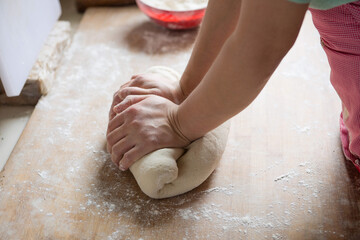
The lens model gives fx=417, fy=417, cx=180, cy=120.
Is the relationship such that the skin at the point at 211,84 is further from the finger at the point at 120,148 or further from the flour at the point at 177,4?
the flour at the point at 177,4

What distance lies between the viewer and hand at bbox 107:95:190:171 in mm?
1112

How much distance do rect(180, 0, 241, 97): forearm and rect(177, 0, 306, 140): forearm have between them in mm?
220

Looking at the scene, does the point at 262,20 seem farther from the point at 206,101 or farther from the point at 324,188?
the point at 324,188

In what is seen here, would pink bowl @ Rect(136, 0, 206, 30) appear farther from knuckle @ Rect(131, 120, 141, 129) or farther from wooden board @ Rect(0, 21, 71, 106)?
knuckle @ Rect(131, 120, 141, 129)

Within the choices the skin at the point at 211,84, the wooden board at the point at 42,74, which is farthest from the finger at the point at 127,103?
the wooden board at the point at 42,74

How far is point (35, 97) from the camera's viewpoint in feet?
4.96

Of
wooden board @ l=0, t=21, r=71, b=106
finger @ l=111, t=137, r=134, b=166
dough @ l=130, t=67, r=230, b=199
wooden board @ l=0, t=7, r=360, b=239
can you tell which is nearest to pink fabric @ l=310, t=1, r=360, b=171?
wooden board @ l=0, t=7, r=360, b=239

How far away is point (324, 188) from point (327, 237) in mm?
163

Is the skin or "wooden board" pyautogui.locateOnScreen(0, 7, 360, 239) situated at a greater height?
the skin

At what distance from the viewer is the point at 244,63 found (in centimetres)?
83

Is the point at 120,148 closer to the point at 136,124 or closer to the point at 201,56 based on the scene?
the point at 136,124

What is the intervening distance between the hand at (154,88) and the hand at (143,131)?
6 cm

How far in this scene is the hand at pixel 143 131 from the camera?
1.11 metres

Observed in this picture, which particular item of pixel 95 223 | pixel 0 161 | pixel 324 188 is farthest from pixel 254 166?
pixel 0 161
